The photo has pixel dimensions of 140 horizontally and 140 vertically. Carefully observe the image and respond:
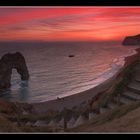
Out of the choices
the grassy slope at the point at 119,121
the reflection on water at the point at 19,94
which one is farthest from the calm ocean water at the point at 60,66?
the grassy slope at the point at 119,121

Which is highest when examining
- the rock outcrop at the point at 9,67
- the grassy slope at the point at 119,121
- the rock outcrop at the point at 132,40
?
the rock outcrop at the point at 132,40

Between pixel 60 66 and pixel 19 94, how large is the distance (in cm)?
55

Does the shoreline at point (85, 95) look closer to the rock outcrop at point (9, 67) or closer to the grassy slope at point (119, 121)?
the grassy slope at point (119, 121)

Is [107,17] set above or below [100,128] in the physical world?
above

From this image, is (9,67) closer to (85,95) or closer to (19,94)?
(19,94)

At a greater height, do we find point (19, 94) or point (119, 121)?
point (19, 94)

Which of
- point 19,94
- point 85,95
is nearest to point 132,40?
point 85,95

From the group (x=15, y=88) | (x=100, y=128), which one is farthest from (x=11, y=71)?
(x=100, y=128)

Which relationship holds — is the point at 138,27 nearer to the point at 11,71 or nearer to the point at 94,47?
the point at 94,47

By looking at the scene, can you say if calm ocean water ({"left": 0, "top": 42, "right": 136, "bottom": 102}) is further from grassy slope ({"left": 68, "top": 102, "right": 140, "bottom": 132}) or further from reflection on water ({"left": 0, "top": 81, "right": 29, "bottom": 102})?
grassy slope ({"left": 68, "top": 102, "right": 140, "bottom": 132})

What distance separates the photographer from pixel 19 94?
14430 millimetres

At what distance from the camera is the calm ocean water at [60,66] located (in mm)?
14430
